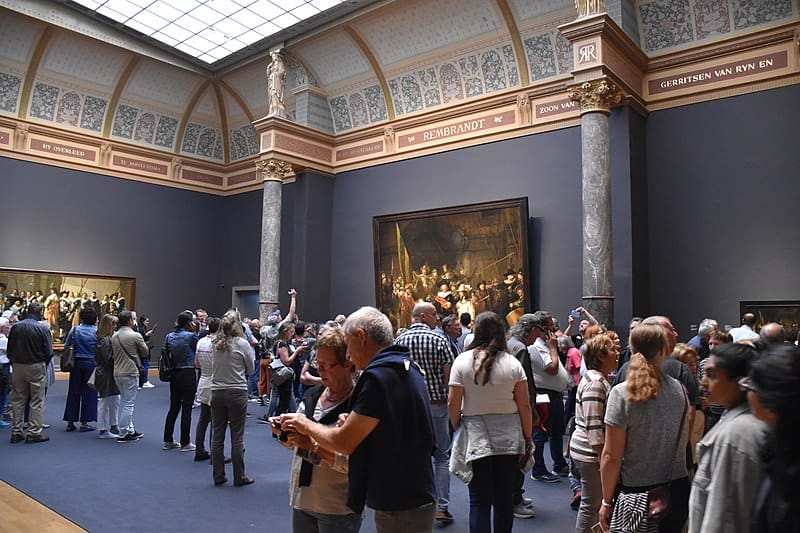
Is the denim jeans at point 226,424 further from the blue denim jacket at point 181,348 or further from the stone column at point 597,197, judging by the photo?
the stone column at point 597,197

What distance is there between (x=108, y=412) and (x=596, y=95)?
9.10m

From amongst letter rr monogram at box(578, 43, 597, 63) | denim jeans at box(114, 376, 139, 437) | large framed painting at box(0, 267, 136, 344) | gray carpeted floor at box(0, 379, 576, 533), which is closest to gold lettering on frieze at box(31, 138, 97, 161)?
large framed painting at box(0, 267, 136, 344)

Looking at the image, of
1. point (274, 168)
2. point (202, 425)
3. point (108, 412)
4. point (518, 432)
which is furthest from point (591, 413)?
point (274, 168)

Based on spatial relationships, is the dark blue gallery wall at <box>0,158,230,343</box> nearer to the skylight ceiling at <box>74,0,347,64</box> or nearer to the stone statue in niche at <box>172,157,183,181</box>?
the stone statue in niche at <box>172,157,183,181</box>

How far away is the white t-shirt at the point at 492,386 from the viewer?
388cm

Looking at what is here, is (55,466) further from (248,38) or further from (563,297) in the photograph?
(248,38)

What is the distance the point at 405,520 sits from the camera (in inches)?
97.7

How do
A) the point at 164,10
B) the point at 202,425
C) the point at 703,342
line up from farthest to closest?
the point at 164,10, the point at 202,425, the point at 703,342

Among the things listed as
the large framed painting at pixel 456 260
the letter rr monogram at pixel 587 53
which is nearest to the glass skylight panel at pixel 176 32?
the large framed painting at pixel 456 260

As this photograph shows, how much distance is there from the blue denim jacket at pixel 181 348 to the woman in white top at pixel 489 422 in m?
4.68

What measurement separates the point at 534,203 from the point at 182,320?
7611 millimetres

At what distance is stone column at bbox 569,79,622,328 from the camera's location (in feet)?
32.5

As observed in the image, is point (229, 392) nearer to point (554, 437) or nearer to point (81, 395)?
point (554, 437)

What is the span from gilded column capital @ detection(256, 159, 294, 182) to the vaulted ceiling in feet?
5.17
